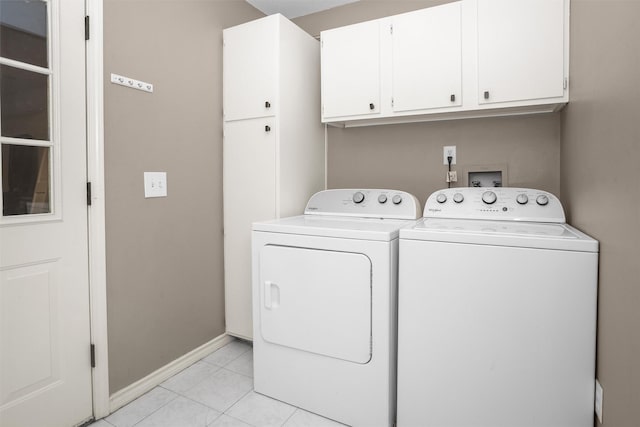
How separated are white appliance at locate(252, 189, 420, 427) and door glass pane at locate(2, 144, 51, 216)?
96 cm

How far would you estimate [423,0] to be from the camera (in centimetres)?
239

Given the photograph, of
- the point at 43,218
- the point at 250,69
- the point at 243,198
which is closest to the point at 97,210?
the point at 43,218

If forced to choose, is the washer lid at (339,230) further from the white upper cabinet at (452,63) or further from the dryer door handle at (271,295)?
the white upper cabinet at (452,63)

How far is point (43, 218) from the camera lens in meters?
1.54

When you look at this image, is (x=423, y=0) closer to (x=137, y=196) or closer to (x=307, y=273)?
(x=307, y=273)

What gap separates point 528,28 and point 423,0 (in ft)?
2.69

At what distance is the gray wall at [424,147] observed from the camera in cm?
215

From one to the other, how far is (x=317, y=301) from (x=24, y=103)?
1.53m

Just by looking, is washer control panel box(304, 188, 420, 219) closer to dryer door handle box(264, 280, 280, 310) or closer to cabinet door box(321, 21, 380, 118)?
cabinet door box(321, 21, 380, 118)

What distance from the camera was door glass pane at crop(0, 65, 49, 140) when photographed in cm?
143

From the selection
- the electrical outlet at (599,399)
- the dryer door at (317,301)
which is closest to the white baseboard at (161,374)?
the dryer door at (317,301)

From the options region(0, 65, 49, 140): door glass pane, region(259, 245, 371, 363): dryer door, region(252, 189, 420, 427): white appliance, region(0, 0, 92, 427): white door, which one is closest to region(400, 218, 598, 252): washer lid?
region(252, 189, 420, 427): white appliance

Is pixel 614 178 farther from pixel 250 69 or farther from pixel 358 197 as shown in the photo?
pixel 250 69

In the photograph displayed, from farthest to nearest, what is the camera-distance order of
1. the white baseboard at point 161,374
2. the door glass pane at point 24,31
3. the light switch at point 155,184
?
the light switch at point 155,184 → the white baseboard at point 161,374 → the door glass pane at point 24,31
